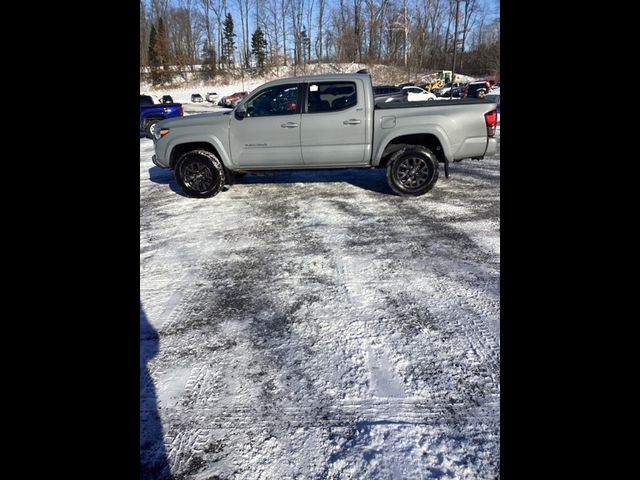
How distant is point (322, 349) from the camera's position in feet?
9.73

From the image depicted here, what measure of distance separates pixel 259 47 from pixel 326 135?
7496 centimetres

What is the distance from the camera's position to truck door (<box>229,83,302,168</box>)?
7.09m

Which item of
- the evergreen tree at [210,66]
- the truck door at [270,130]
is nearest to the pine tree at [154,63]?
the evergreen tree at [210,66]

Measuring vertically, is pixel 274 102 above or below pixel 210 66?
below

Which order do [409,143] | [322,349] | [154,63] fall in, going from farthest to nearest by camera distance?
[154,63]
[409,143]
[322,349]

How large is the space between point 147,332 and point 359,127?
4812 millimetres

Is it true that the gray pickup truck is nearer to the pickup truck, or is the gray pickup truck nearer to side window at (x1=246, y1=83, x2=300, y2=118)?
side window at (x1=246, y1=83, x2=300, y2=118)

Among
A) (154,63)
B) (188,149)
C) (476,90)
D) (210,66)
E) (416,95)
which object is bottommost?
(188,149)

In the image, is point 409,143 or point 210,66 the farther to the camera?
point 210,66

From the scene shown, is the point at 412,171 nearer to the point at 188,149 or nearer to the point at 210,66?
the point at 188,149

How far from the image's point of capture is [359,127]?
688 centimetres

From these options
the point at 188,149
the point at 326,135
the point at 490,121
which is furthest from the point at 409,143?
the point at 188,149
